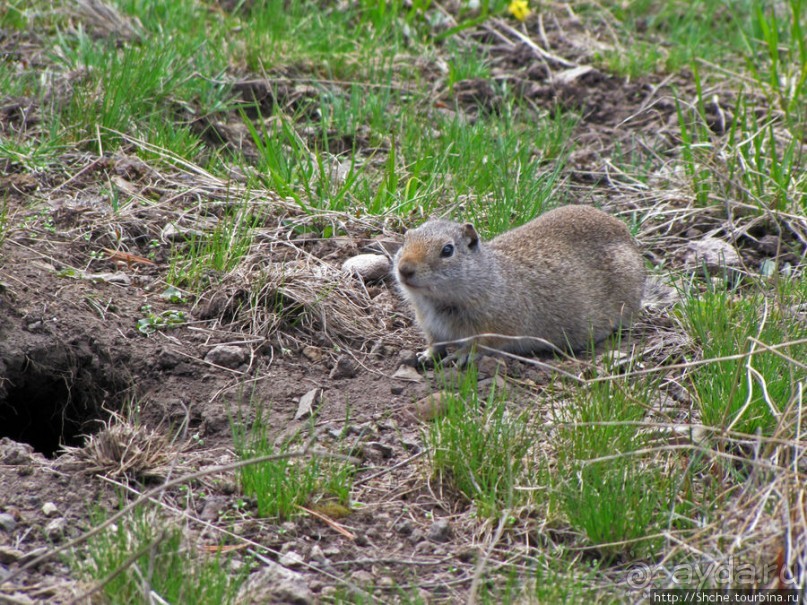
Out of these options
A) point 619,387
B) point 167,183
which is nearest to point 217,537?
point 619,387

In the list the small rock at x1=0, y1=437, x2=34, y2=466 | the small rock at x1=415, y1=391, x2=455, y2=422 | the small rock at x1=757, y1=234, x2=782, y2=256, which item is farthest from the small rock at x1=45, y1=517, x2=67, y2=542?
the small rock at x1=757, y1=234, x2=782, y2=256

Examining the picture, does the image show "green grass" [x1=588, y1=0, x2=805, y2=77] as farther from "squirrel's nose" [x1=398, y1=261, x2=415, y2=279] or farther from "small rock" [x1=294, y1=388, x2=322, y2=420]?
"small rock" [x1=294, y1=388, x2=322, y2=420]

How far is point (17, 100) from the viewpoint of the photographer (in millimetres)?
5605

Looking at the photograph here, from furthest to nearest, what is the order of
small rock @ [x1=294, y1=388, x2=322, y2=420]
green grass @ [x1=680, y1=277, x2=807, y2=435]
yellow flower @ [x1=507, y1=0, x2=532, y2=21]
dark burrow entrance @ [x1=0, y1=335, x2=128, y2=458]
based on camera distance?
yellow flower @ [x1=507, y1=0, x2=532, y2=21] < dark burrow entrance @ [x1=0, y1=335, x2=128, y2=458] < small rock @ [x1=294, y1=388, x2=322, y2=420] < green grass @ [x1=680, y1=277, x2=807, y2=435]

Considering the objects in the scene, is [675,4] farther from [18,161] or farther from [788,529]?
[788,529]

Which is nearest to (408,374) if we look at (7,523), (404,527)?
(404,527)

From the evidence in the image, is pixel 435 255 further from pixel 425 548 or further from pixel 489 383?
pixel 425 548

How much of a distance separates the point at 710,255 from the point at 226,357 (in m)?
2.67

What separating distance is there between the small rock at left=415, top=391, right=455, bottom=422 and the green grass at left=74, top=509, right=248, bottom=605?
1051mm

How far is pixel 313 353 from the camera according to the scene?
4.38 meters

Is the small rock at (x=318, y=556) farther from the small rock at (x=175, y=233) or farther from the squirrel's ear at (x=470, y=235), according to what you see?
the small rock at (x=175, y=233)

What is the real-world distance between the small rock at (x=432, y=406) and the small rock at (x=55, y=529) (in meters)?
1.29

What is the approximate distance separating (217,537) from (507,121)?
365 centimetres

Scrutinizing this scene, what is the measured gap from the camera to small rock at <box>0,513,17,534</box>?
3.09m
